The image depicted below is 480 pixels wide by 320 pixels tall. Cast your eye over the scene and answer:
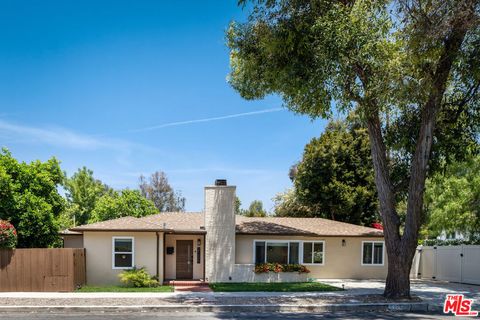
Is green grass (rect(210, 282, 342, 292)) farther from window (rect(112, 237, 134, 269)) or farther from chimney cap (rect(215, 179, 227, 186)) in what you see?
chimney cap (rect(215, 179, 227, 186))

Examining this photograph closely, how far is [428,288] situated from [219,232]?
369 inches

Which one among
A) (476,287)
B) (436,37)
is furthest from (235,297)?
(476,287)

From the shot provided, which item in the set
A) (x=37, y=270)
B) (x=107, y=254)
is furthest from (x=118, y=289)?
(x=37, y=270)

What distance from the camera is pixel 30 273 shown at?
18094mm

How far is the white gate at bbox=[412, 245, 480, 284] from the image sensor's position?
23.1 m

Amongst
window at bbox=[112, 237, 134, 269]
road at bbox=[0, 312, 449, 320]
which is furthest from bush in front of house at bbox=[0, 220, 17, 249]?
road at bbox=[0, 312, 449, 320]

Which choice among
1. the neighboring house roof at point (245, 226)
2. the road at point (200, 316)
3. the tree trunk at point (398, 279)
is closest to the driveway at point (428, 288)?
the tree trunk at point (398, 279)

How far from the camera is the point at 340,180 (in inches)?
1252

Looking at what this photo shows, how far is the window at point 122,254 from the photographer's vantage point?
20.3 meters

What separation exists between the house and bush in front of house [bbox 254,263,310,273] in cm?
21

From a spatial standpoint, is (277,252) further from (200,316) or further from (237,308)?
(200,316)

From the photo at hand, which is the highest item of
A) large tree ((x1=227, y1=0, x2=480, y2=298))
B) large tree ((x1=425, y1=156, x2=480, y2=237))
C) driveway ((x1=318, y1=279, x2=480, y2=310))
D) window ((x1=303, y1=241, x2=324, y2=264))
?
large tree ((x1=227, y1=0, x2=480, y2=298))

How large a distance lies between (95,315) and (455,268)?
18.2m

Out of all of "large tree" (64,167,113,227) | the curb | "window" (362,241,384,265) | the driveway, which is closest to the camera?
the curb
